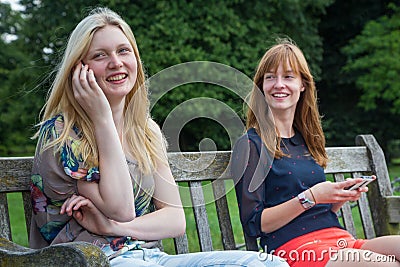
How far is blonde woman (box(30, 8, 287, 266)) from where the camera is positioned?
2.28m

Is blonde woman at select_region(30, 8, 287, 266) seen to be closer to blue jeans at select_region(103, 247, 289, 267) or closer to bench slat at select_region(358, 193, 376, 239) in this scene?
blue jeans at select_region(103, 247, 289, 267)

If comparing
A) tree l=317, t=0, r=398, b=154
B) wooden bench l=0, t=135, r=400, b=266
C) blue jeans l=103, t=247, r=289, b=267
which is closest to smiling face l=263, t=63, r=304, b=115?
wooden bench l=0, t=135, r=400, b=266

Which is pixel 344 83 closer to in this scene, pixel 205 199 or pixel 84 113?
pixel 205 199

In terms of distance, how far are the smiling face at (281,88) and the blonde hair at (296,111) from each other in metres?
0.02

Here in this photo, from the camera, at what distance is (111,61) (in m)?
2.46

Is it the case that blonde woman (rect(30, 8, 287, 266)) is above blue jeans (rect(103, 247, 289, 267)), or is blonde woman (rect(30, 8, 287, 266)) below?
above

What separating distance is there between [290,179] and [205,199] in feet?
1.40

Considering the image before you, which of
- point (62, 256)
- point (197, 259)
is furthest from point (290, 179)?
point (62, 256)

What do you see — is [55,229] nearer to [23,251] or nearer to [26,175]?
[26,175]

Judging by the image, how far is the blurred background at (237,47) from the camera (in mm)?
12836

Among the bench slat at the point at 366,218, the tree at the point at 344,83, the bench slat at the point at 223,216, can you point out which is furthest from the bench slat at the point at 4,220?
the tree at the point at 344,83

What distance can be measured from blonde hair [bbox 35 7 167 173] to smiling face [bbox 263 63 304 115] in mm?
701

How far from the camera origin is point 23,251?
1970 millimetres

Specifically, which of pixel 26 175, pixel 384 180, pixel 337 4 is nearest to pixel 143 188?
pixel 26 175
